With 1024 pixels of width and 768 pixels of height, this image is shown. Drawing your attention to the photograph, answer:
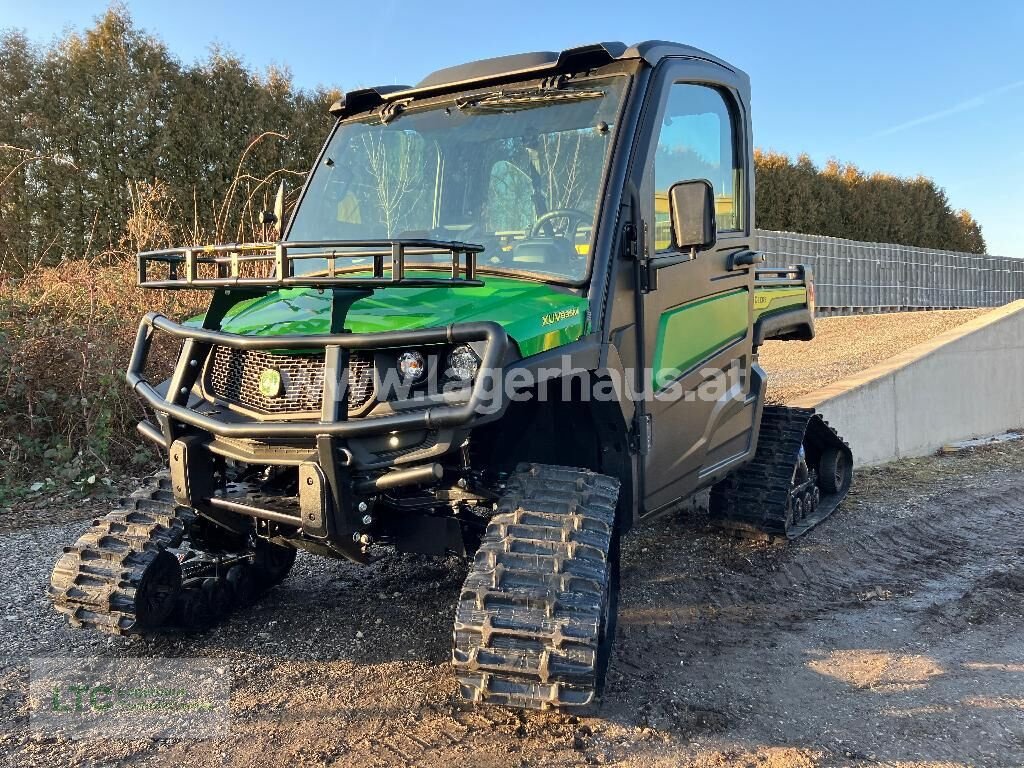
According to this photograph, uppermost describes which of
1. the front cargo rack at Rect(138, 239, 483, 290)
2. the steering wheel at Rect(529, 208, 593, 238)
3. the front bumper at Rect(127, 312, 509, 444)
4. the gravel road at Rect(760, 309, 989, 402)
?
the steering wheel at Rect(529, 208, 593, 238)

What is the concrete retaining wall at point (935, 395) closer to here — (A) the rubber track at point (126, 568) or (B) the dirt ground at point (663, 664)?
(B) the dirt ground at point (663, 664)

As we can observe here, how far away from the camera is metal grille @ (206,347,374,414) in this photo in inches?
113

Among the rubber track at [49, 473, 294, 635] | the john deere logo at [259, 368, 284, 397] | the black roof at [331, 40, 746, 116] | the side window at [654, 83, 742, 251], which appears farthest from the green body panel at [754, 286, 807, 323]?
the rubber track at [49, 473, 294, 635]

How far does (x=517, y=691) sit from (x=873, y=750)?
134 cm

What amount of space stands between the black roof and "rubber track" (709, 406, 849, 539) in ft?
8.43

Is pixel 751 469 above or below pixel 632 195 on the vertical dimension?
below

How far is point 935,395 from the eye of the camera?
443 inches

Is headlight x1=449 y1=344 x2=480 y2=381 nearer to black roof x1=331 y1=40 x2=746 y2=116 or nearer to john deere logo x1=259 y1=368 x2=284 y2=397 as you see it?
john deere logo x1=259 y1=368 x2=284 y2=397

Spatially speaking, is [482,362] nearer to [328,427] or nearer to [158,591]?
[328,427]

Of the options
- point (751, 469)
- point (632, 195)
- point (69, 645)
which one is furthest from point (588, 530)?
point (751, 469)

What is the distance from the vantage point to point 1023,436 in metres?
12.2

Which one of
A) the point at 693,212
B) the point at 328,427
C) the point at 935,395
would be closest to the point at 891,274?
the point at 935,395

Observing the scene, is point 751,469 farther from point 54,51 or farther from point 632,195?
point 54,51

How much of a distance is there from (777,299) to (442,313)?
10.6ft
